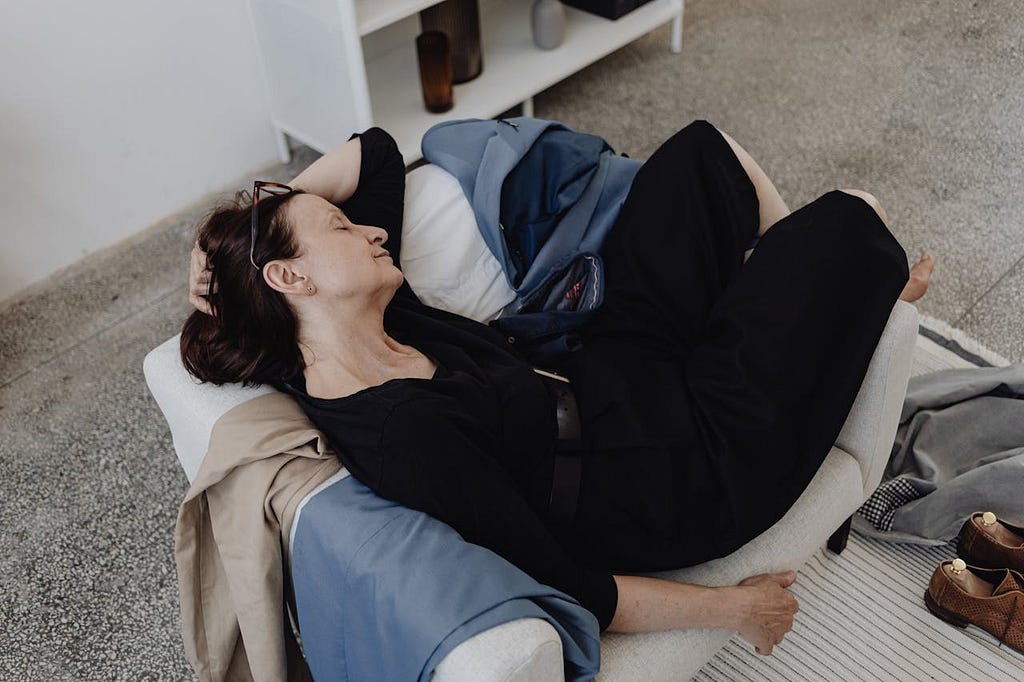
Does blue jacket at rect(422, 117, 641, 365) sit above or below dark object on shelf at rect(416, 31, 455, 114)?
Result: above

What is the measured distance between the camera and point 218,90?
246 centimetres

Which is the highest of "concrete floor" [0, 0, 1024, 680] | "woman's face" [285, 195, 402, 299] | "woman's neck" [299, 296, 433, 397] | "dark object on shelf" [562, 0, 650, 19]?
"woman's face" [285, 195, 402, 299]

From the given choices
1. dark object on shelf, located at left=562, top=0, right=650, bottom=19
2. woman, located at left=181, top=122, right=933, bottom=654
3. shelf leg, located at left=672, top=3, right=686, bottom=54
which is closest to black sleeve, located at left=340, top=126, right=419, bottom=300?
woman, located at left=181, top=122, right=933, bottom=654

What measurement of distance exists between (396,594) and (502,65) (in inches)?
78.2

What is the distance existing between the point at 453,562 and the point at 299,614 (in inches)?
10.2

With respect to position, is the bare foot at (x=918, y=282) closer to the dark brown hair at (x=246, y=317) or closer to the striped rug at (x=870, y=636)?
the striped rug at (x=870, y=636)

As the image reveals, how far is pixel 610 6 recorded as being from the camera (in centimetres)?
285

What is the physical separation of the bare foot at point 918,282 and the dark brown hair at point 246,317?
1.06m

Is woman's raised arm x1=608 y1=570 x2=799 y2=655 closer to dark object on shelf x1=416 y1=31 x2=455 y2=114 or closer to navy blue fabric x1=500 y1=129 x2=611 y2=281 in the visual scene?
navy blue fabric x1=500 y1=129 x2=611 y2=281

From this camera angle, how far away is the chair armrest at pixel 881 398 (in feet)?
4.45

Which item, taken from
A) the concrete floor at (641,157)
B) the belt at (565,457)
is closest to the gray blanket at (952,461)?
the concrete floor at (641,157)

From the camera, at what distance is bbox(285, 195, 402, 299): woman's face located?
4.16 ft

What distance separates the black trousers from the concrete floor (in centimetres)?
79

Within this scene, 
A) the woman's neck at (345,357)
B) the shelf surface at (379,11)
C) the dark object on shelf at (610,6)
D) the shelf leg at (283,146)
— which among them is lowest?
the shelf leg at (283,146)
